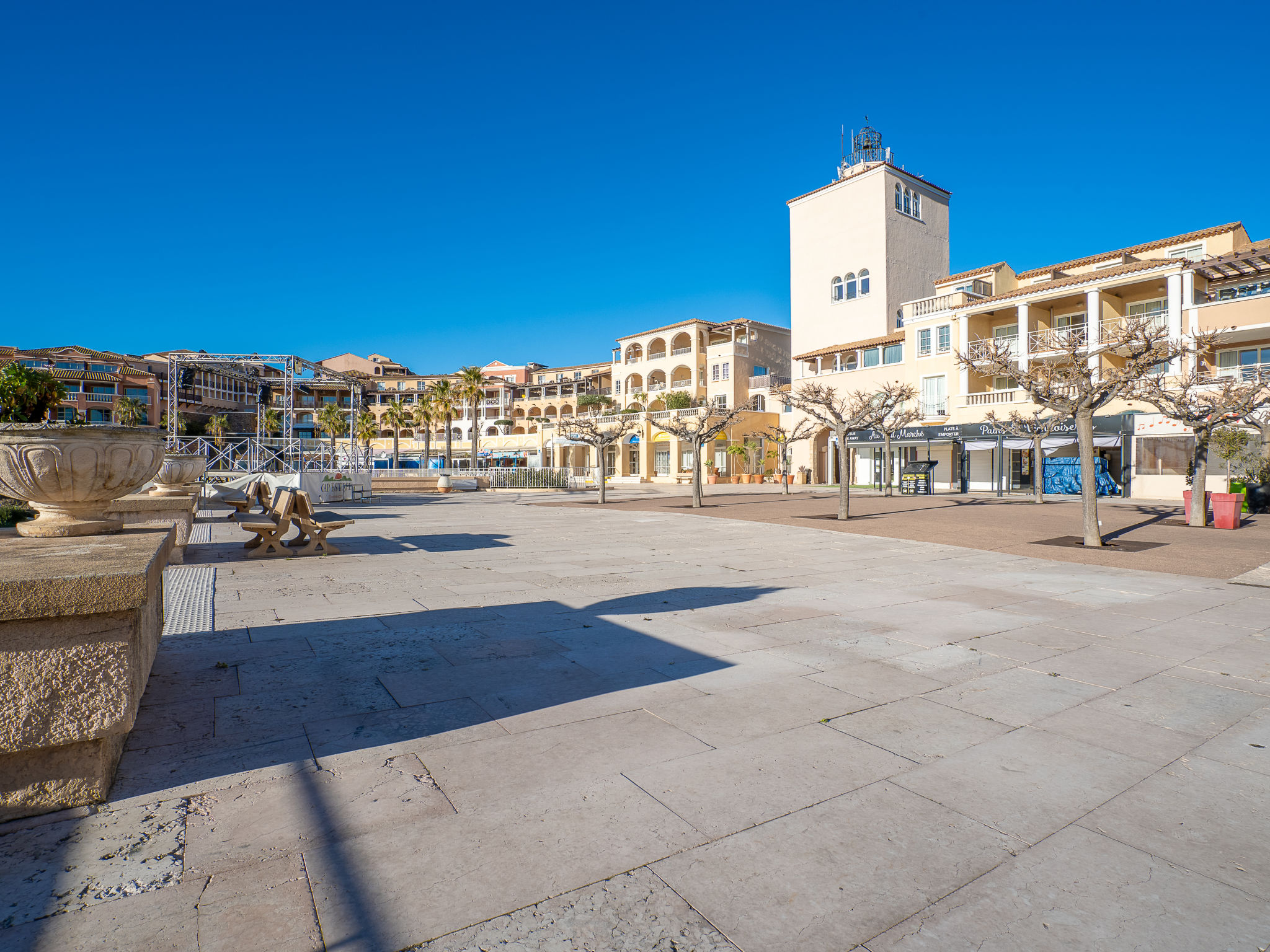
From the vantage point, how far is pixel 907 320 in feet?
124

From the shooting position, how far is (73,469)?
3.91 m

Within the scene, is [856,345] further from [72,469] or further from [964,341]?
[72,469]

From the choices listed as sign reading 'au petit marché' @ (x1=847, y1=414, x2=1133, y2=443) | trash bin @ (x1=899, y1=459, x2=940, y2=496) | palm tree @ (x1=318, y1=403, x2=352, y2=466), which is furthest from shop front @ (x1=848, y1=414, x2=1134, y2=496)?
palm tree @ (x1=318, y1=403, x2=352, y2=466)

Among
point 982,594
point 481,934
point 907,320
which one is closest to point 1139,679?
point 982,594

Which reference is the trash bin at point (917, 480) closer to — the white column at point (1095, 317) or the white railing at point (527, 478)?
the white column at point (1095, 317)

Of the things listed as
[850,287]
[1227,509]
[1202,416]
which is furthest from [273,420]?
[1227,509]

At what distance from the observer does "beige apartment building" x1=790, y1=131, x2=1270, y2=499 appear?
2769 cm

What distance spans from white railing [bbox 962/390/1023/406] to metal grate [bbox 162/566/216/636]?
3307cm

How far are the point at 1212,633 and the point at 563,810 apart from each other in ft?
18.6

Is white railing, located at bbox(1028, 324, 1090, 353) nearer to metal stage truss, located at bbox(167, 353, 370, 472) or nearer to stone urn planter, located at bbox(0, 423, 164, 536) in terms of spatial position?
metal stage truss, located at bbox(167, 353, 370, 472)

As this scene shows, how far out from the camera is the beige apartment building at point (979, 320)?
2769 cm

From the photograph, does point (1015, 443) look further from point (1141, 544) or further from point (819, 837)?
point (819, 837)

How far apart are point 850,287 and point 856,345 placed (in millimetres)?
7887

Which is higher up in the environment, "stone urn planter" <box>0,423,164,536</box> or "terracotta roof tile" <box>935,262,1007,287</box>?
"terracotta roof tile" <box>935,262,1007,287</box>
